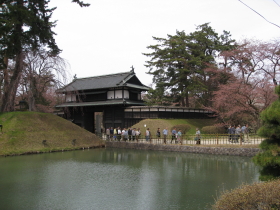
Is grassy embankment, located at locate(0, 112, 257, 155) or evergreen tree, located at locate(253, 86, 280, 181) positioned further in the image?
grassy embankment, located at locate(0, 112, 257, 155)

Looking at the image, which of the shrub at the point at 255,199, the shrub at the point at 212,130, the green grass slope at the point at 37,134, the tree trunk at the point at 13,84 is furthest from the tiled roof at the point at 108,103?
the shrub at the point at 255,199

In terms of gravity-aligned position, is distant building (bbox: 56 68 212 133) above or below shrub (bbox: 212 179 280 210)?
above

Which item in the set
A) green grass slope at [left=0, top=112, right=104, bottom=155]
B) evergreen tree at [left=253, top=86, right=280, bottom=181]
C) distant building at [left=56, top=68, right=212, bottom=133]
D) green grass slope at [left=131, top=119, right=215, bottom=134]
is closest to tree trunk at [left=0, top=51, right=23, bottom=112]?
green grass slope at [left=0, top=112, right=104, bottom=155]

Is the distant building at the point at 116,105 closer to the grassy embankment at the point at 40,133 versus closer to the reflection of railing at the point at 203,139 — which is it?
the grassy embankment at the point at 40,133

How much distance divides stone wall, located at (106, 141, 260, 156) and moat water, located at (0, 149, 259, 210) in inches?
32.5

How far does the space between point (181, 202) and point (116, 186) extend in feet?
10.5

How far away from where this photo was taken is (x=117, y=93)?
3234cm

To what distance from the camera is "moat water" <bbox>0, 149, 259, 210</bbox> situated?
28.5 feet

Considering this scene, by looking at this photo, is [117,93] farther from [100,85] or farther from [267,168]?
[267,168]

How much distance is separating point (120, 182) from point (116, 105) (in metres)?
20.8

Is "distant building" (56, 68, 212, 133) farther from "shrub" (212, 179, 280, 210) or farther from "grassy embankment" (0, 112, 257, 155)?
"shrub" (212, 179, 280, 210)

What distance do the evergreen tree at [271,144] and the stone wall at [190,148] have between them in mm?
11061

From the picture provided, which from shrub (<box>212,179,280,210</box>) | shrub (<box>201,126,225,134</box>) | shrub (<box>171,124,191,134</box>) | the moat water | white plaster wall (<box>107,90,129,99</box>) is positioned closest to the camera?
shrub (<box>212,179,280,210</box>)

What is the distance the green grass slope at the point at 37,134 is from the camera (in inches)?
819
